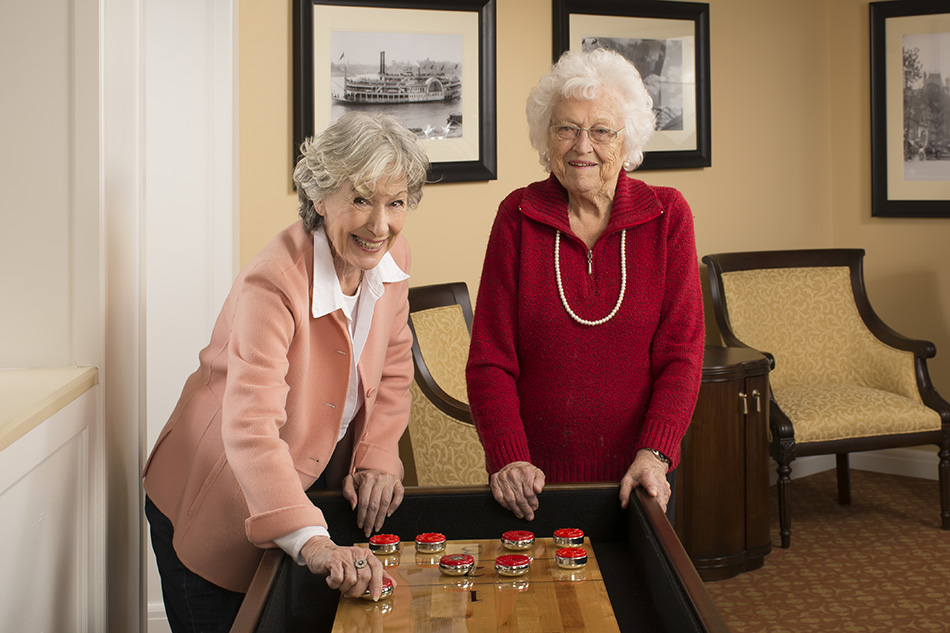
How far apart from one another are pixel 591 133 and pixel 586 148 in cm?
4

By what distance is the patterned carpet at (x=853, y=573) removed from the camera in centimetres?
307

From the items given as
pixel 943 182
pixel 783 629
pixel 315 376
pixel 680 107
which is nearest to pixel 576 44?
pixel 680 107

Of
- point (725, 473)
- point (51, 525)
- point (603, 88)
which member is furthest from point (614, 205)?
point (725, 473)

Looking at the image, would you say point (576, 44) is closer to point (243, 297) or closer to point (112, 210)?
point (112, 210)

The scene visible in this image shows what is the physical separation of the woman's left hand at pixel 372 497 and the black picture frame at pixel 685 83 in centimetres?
308

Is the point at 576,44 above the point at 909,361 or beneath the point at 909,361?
above

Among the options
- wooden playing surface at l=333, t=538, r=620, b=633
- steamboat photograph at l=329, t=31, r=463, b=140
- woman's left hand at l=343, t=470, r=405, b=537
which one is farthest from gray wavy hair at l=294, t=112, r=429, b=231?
steamboat photograph at l=329, t=31, r=463, b=140

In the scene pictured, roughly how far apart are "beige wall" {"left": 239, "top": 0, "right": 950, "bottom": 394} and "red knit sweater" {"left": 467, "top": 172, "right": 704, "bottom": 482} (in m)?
2.06

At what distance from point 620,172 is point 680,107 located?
2656mm

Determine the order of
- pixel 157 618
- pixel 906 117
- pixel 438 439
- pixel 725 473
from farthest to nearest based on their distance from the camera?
pixel 906 117
pixel 725 473
pixel 438 439
pixel 157 618

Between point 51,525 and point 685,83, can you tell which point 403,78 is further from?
point 51,525

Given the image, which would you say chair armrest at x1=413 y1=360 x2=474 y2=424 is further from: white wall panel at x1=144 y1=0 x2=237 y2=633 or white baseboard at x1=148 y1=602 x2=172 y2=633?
white baseboard at x1=148 y1=602 x2=172 y2=633

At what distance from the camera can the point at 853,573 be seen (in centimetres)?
348

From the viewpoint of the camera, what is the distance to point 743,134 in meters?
4.62
